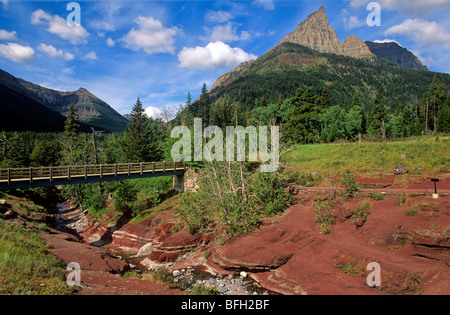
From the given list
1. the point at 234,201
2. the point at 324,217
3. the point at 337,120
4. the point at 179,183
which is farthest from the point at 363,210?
the point at 337,120

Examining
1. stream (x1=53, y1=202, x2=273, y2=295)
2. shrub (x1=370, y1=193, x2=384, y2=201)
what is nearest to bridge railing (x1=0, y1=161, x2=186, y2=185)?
stream (x1=53, y1=202, x2=273, y2=295)

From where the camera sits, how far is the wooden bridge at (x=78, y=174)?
18625mm

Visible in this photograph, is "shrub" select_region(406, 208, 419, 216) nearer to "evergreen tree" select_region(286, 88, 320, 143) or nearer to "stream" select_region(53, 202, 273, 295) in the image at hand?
"stream" select_region(53, 202, 273, 295)

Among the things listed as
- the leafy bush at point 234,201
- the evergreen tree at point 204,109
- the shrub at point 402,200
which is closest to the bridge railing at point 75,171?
the leafy bush at point 234,201

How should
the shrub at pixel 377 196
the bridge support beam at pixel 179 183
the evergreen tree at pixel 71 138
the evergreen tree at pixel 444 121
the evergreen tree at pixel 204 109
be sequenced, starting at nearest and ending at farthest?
the shrub at pixel 377 196 < the bridge support beam at pixel 179 183 < the evergreen tree at pixel 71 138 < the evergreen tree at pixel 444 121 < the evergreen tree at pixel 204 109

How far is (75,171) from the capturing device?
22.7 m

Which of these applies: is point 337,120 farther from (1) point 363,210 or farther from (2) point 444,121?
(1) point 363,210

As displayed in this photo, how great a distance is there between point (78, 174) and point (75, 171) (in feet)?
2.87

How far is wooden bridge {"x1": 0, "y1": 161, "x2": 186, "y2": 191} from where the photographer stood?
733 inches

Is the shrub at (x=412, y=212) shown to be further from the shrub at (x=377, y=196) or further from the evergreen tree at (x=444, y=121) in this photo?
the evergreen tree at (x=444, y=121)
